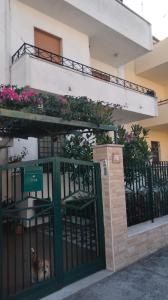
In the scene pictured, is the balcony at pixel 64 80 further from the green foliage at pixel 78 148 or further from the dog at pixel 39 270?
the dog at pixel 39 270

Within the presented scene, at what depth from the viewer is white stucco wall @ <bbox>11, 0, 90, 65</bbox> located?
9.40 m

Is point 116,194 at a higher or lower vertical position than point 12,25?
lower

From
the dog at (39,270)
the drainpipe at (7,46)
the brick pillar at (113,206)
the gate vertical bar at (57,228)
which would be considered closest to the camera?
the dog at (39,270)

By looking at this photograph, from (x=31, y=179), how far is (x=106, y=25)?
9.24 metres

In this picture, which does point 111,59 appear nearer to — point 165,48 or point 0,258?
point 165,48

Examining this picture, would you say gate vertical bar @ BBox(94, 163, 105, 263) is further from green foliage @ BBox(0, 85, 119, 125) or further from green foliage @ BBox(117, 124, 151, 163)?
green foliage @ BBox(117, 124, 151, 163)

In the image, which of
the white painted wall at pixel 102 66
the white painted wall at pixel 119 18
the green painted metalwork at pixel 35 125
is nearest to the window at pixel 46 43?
the white painted wall at pixel 119 18

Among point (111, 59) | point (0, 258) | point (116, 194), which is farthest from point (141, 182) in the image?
point (111, 59)

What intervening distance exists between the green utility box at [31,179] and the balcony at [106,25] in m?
7.93

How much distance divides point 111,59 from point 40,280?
12092 millimetres

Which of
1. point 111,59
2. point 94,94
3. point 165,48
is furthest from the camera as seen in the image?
point 165,48

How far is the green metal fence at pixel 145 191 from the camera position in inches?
256

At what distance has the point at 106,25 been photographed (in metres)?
11.2

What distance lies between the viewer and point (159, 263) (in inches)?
214
